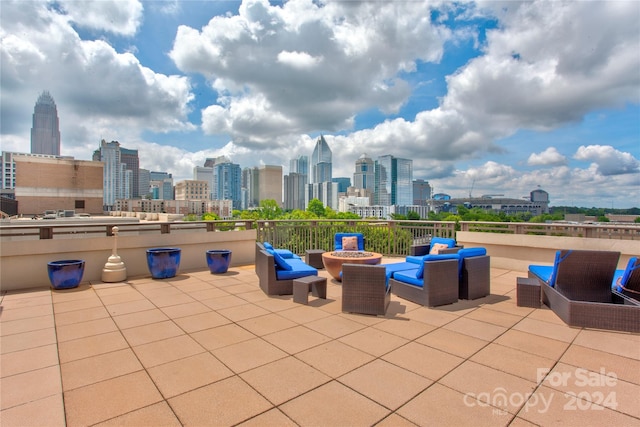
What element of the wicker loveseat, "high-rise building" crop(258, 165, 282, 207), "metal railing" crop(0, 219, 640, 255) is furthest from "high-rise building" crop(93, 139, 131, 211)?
the wicker loveseat

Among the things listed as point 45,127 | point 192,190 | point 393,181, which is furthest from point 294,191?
point 45,127

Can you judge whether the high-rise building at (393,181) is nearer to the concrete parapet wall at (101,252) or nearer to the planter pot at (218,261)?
the concrete parapet wall at (101,252)

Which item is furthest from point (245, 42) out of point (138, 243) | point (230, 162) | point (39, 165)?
point (230, 162)

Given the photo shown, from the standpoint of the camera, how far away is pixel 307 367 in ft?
8.73

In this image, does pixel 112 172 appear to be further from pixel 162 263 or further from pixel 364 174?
pixel 162 263

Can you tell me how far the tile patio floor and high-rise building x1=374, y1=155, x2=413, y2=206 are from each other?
118558 millimetres

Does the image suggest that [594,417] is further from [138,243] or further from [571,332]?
[138,243]

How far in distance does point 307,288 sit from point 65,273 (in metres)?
4.41

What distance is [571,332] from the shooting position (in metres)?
3.50

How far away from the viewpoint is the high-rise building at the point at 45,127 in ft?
296

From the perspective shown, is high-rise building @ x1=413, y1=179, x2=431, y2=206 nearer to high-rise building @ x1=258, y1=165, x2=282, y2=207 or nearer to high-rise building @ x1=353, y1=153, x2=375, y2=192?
high-rise building @ x1=353, y1=153, x2=375, y2=192

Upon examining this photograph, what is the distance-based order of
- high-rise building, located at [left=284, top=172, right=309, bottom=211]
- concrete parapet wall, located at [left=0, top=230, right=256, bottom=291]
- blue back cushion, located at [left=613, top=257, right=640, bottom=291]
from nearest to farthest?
1. blue back cushion, located at [left=613, top=257, right=640, bottom=291]
2. concrete parapet wall, located at [left=0, top=230, right=256, bottom=291]
3. high-rise building, located at [left=284, top=172, right=309, bottom=211]

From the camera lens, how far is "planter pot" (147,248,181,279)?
20.6 ft

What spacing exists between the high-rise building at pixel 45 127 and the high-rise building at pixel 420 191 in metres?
119
